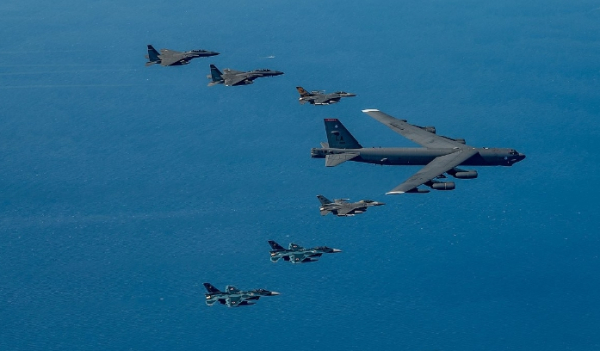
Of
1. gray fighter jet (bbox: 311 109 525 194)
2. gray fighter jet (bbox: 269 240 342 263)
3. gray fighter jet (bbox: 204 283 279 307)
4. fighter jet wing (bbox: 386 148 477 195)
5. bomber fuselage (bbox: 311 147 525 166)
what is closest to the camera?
fighter jet wing (bbox: 386 148 477 195)

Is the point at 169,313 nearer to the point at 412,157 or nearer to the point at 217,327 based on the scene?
the point at 217,327

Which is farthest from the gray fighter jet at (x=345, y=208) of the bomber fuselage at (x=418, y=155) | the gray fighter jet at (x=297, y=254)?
the bomber fuselage at (x=418, y=155)

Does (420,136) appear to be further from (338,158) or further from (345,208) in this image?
(345,208)

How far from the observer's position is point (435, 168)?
176m

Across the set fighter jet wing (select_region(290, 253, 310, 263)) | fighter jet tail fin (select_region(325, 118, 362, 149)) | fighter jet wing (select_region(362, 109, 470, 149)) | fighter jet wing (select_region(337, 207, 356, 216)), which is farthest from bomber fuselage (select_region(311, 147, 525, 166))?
fighter jet wing (select_region(290, 253, 310, 263))

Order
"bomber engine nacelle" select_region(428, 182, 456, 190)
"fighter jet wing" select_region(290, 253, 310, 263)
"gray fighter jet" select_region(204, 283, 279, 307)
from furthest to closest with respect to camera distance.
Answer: "fighter jet wing" select_region(290, 253, 310, 263), "gray fighter jet" select_region(204, 283, 279, 307), "bomber engine nacelle" select_region(428, 182, 456, 190)

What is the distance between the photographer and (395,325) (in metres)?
198

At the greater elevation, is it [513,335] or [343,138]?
[343,138]

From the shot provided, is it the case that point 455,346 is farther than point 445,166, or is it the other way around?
point 455,346

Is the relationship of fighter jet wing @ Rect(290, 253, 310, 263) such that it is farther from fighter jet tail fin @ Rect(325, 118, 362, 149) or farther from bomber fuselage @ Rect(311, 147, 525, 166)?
fighter jet tail fin @ Rect(325, 118, 362, 149)

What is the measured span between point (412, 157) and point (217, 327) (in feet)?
171

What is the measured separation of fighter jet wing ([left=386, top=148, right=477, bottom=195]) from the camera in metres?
168

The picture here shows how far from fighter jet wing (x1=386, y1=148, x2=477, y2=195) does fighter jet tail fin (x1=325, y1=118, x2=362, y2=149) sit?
50.9 feet

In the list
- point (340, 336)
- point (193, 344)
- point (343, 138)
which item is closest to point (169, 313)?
point (193, 344)
